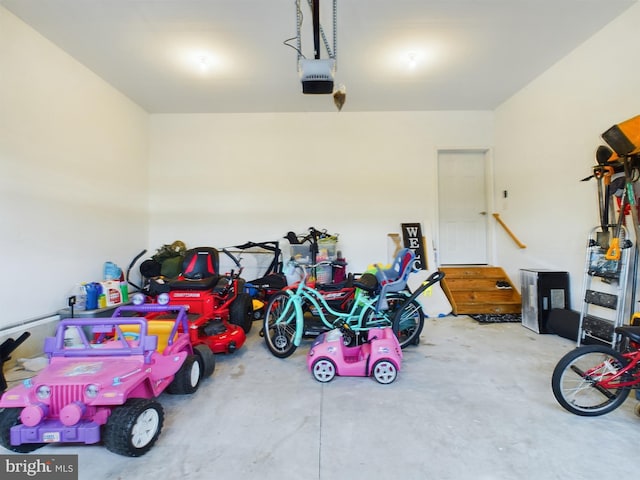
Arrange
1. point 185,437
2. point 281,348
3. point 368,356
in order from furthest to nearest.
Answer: point 281,348 < point 368,356 < point 185,437

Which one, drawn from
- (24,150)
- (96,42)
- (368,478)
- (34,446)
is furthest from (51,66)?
(368,478)

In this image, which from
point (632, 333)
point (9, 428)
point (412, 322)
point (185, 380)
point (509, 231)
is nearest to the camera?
point (9, 428)

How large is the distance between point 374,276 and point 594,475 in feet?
5.63

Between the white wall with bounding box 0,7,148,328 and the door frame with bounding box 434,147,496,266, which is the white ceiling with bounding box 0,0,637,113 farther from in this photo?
the door frame with bounding box 434,147,496,266

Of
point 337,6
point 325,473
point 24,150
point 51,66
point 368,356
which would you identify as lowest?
point 325,473

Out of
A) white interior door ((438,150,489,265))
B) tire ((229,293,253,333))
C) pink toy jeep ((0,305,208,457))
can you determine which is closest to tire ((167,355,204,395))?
pink toy jeep ((0,305,208,457))

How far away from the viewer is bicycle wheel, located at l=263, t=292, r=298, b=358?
8.55 feet

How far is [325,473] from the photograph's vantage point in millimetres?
1326

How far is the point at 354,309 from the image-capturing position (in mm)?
2637

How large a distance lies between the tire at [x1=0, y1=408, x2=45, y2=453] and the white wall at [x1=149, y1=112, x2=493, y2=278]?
340 cm

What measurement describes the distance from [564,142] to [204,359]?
4.31 m

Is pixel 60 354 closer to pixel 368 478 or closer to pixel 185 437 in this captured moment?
pixel 185 437

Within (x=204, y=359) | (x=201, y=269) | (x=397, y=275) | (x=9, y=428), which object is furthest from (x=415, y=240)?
(x=9, y=428)

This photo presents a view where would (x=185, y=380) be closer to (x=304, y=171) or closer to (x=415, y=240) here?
(x=304, y=171)
